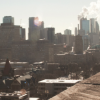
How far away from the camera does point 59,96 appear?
587 centimetres

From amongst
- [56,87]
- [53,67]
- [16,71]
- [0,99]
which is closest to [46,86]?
[56,87]

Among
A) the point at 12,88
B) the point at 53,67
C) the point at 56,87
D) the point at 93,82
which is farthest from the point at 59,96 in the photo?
the point at 53,67

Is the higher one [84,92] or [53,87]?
[84,92]

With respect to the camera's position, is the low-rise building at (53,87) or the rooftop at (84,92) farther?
the low-rise building at (53,87)

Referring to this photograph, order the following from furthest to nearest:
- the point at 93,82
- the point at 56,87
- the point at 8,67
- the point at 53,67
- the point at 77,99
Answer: the point at 53,67
the point at 8,67
the point at 56,87
the point at 93,82
the point at 77,99

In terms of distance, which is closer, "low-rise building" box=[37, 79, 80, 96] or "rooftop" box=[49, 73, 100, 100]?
"rooftop" box=[49, 73, 100, 100]

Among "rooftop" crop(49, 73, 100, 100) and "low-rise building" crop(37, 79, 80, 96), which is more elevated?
"rooftop" crop(49, 73, 100, 100)

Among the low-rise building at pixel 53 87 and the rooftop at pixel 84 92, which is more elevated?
the rooftop at pixel 84 92

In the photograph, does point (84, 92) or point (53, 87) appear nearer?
point (84, 92)

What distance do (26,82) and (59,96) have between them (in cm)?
9030

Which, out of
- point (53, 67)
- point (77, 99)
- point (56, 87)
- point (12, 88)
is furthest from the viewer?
point (53, 67)

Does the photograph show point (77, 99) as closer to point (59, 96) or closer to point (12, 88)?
point (59, 96)

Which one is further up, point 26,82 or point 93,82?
point 93,82

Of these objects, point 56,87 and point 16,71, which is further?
point 16,71
